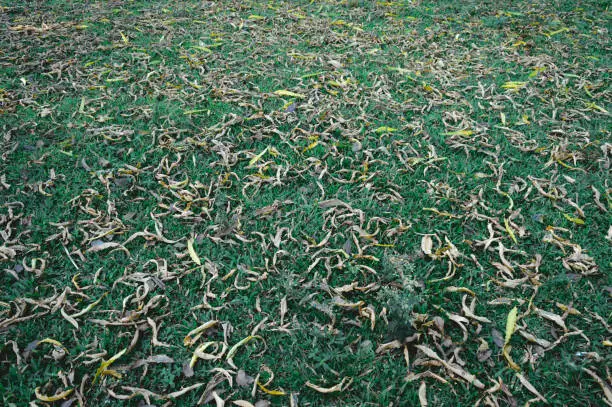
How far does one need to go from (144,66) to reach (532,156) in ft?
11.6

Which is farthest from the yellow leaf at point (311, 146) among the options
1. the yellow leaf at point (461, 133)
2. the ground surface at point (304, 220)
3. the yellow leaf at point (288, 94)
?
the yellow leaf at point (461, 133)

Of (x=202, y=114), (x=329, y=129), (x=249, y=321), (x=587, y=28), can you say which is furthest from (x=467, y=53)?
(x=249, y=321)

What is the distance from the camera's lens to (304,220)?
2.59 m

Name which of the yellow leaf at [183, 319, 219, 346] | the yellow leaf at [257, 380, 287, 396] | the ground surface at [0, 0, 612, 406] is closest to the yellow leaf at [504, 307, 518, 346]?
the ground surface at [0, 0, 612, 406]

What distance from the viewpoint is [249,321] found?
6.83 ft

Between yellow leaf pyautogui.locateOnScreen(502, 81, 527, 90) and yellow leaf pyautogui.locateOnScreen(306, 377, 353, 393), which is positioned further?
yellow leaf pyautogui.locateOnScreen(502, 81, 527, 90)

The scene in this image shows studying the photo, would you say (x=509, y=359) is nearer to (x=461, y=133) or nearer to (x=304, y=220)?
(x=304, y=220)

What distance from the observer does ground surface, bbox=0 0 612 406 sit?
1896 mm

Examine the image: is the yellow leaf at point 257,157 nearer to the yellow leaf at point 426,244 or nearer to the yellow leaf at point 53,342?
the yellow leaf at point 426,244

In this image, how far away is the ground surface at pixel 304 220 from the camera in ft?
6.22

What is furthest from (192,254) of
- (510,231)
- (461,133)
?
(461,133)

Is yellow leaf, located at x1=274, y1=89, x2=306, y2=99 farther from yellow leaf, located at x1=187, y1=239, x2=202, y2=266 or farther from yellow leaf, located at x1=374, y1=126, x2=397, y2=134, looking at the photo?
yellow leaf, located at x1=187, y1=239, x2=202, y2=266

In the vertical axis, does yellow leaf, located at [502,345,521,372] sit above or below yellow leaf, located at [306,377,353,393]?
above

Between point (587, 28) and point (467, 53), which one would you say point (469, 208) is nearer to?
point (467, 53)
